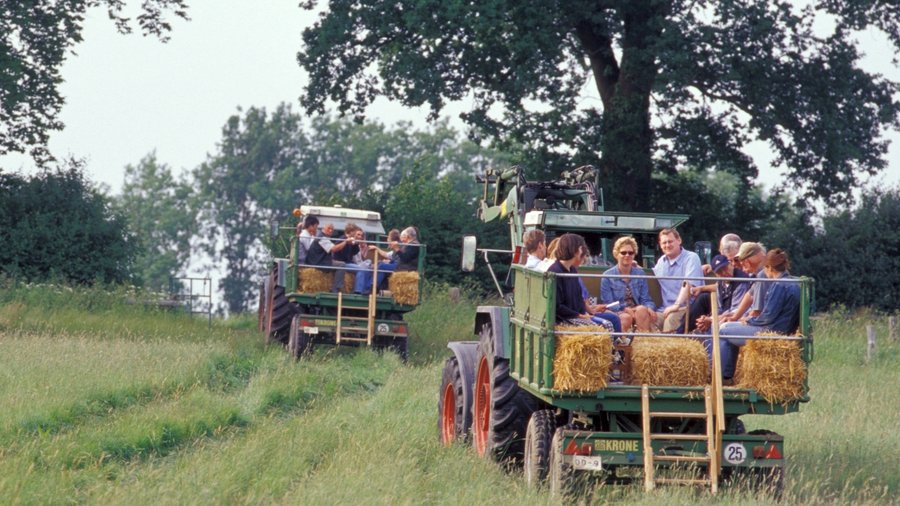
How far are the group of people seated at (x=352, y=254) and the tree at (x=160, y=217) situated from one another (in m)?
64.2

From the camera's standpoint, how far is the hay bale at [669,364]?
30.2 feet

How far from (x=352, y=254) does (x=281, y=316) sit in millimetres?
1722

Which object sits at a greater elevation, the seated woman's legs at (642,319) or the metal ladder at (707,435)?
the seated woman's legs at (642,319)

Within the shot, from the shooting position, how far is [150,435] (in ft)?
37.8

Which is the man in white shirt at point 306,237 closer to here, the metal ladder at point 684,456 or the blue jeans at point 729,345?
the blue jeans at point 729,345

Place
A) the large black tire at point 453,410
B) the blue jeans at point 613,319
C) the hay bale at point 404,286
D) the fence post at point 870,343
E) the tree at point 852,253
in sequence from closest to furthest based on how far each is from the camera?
the blue jeans at point 613,319 → the large black tire at point 453,410 → the hay bale at point 404,286 → the fence post at point 870,343 → the tree at point 852,253

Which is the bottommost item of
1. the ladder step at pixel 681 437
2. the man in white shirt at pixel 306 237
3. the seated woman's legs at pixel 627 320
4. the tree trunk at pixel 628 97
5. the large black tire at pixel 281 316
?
the ladder step at pixel 681 437

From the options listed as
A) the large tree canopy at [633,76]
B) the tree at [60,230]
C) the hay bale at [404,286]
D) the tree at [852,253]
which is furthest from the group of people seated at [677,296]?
the tree at [60,230]

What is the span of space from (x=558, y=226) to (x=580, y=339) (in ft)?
14.6

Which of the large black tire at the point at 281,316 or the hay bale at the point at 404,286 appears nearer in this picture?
the hay bale at the point at 404,286

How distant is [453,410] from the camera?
12648 millimetres

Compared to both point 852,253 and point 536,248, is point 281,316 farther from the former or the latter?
point 852,253

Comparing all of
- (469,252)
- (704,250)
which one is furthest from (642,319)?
(704,250)

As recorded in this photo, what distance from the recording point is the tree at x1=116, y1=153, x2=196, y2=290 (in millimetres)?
85375
